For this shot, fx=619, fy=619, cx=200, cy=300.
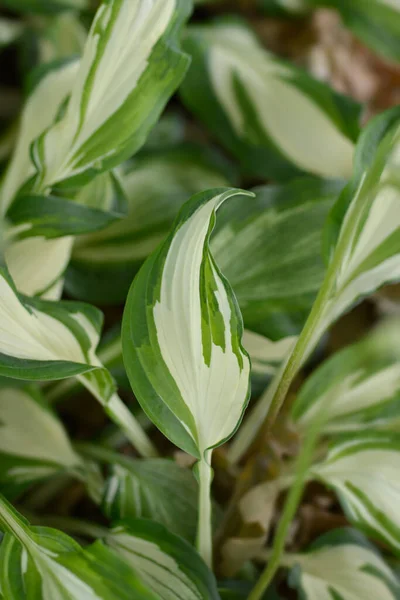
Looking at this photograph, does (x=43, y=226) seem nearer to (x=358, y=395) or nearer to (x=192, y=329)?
(x=192, y=329)

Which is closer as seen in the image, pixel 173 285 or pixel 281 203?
pixel 173 285

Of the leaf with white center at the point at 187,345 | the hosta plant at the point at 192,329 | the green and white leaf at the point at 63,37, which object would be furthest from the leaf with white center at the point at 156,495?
the green and white leaf at the point at 63,37

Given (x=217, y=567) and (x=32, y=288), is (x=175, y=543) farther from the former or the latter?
(x=32, y=288)

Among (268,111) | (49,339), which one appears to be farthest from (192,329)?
(268,111)

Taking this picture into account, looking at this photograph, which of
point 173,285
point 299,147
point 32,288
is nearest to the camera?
point 173,285

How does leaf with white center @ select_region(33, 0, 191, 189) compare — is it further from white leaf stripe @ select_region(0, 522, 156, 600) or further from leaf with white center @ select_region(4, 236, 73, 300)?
white leaf stripe @ select_region(0, 522, 156, 600)

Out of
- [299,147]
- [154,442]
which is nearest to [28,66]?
[299,147]
